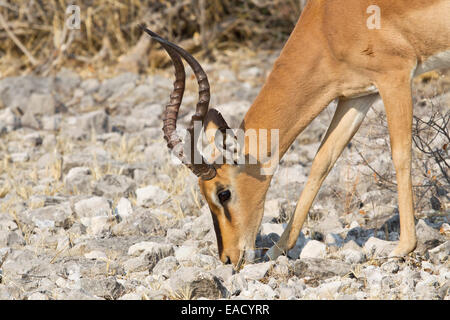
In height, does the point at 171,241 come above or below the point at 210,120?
below

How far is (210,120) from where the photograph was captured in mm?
5199

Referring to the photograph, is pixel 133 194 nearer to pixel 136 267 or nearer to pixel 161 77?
pixel 136 267

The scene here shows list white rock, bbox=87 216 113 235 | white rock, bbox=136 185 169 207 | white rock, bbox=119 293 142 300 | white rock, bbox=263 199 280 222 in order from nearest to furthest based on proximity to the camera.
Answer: white rock, bbox=119 293 142 300
white rock, bbox=87 216 113 235
white rock, bbox=263 199 280 222
white rock, bbox=136 185 169 207

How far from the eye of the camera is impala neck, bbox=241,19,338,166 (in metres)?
5.15

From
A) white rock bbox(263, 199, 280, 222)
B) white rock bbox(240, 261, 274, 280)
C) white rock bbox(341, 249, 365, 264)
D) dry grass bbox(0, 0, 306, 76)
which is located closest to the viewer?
white rock bbox(240, 261, 274, 280)

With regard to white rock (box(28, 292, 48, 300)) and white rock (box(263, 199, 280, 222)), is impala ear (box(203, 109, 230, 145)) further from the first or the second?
Answer: white rock (box(28, 292, 48, 300))

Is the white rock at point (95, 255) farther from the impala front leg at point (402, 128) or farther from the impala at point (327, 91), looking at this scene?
the impala front leg at point (402, 128)

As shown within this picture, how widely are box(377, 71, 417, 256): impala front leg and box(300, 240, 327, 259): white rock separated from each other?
0.50 metres

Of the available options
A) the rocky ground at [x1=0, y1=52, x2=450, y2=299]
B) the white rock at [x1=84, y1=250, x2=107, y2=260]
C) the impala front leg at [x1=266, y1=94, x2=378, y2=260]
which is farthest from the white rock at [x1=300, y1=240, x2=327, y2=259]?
the white rock at [x1=84, y1=250, x2=107, y2=260]

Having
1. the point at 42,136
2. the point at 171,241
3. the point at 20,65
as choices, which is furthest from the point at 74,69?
the point at 171,241

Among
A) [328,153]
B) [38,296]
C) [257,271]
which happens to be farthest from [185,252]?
[328,153]

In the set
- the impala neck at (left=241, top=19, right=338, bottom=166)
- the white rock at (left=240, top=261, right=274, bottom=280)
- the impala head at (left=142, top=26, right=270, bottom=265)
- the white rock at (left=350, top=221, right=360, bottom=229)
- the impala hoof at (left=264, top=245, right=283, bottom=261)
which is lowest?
the impala hoof at (left=264, top=245, right=283, bottom=261)

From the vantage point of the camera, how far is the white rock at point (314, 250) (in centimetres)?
513
